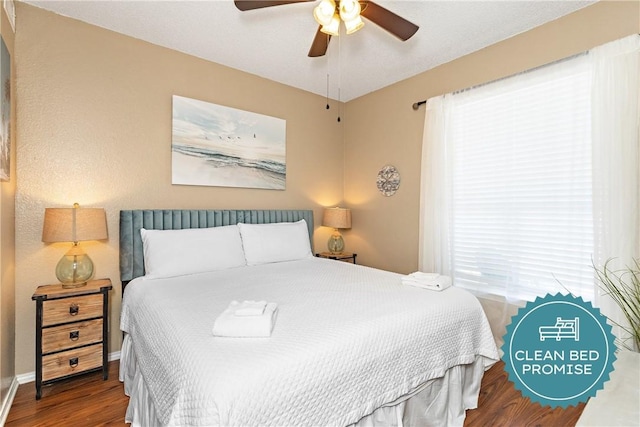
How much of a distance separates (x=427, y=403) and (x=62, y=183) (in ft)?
9.55

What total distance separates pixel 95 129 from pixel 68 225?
865 mm

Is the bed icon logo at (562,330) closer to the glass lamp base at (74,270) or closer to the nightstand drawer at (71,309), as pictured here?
the nightstand drawer at (71,309)

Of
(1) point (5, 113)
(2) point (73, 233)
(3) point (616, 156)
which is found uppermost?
(1) point (5, 113)

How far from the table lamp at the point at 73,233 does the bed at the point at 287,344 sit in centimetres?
30

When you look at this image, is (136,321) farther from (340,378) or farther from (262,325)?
(340,378)

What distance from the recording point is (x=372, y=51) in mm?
2918

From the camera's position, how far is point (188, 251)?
252 cm

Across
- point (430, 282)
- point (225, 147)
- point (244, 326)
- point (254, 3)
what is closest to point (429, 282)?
point (430, 282)

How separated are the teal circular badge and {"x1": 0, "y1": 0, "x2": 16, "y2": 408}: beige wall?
9.32 feet

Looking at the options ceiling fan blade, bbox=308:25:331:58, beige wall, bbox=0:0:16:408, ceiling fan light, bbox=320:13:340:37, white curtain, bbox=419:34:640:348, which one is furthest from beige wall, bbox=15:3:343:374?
white curtain, bbox=419:34:640:348

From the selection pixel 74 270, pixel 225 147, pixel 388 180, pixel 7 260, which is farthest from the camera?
pixel 388 180

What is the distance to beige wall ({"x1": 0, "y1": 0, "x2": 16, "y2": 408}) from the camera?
1.90 m

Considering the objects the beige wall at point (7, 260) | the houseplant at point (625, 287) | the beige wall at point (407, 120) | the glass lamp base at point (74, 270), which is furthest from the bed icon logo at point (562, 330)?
the beige wall at point (7, 260)

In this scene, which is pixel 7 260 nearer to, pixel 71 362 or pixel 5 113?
pixel 71 362
